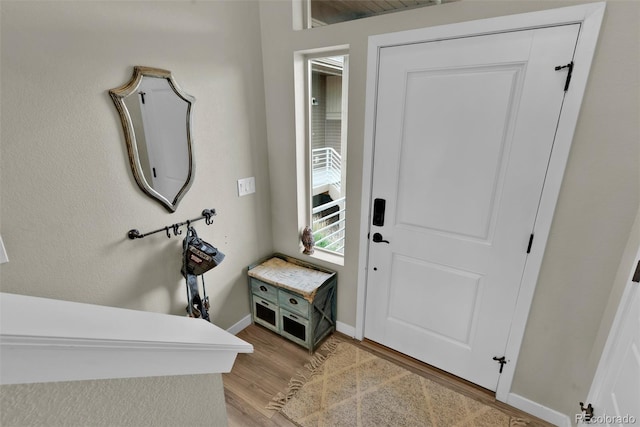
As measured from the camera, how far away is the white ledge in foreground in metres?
0.37

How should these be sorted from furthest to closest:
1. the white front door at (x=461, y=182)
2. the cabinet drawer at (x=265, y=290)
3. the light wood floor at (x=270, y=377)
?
the cabinet drawer at (x=265, y=290), the light wood floor at (x=270, y=377), the white front door at (x=461, y=182)

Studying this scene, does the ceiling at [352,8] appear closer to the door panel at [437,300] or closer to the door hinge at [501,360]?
the door panel at [437,300]

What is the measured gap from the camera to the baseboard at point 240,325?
2.28 m

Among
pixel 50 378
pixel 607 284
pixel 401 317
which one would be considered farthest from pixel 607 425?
pixel 50 378

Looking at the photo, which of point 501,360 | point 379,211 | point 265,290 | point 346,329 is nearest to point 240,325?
point 265,290

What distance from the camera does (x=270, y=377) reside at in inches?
76.3

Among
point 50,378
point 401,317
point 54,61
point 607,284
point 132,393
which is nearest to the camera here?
point 50,378

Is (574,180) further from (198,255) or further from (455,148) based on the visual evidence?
(198,255)

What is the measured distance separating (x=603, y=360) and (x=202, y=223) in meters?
2.16

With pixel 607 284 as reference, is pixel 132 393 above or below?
above

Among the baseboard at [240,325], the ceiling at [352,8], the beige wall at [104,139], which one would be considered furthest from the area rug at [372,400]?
the ceiling at [352,8]

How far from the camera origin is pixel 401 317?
6.67 feet

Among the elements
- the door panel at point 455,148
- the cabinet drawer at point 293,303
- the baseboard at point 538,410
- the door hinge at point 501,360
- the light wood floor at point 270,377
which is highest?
the door panel at point 455,148

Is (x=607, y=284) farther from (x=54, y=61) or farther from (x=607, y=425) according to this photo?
(x=54, y=61)
